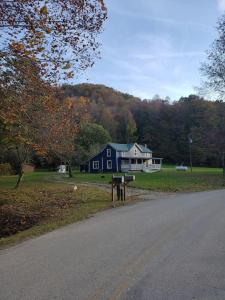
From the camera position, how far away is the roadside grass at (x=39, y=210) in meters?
13.3

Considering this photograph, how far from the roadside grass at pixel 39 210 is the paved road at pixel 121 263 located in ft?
4.07

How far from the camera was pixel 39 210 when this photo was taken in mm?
19078

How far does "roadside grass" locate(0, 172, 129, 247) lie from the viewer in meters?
13.3

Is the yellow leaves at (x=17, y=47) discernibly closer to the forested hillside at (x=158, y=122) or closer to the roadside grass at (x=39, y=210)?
the roadside grass at (x=39, y=210)

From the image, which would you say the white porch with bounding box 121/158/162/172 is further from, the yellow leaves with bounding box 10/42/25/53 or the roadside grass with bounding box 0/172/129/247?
the yellow leaves with bounding box 10/42/25/53

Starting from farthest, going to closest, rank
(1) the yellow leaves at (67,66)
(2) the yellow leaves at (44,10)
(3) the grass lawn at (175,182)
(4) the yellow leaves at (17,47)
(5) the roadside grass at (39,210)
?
(3) the grass lawn at (175,182) → (1) the yellow leaves at (67,66) → (5) the roadside grass at (39,210) → (4) the yellow leaves at (17,47) → (2) the yellow leaves at (44,10)

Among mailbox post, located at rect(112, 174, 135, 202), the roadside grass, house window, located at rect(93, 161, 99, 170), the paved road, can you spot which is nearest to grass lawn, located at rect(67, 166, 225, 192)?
the roadside grass

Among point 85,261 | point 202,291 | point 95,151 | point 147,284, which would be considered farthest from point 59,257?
point 95,151

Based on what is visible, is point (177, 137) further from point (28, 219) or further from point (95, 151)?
point (28, 219)

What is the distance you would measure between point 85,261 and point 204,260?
2.15m

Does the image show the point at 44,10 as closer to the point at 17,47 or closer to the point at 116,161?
the point at 17,47

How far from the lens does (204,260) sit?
7527 millimetres

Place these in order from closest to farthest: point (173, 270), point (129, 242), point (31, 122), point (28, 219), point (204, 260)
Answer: point (173, 270)
point (204, 260)
point (129, 242)
point (28, 219)
point (31, 122)

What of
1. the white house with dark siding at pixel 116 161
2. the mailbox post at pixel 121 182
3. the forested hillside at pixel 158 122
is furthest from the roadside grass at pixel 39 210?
the forested hillside at pixel 158 122
